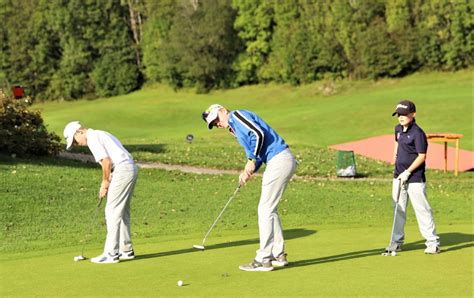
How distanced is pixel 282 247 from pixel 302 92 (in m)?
55.9

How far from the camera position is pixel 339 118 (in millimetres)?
46094

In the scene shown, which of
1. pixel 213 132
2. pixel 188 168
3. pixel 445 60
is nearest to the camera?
pixel 188 168

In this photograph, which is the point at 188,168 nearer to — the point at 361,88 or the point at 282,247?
the point at 282,247

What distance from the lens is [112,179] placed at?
35.9ft

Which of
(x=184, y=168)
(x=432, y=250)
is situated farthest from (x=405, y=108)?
(x=184, y=168)

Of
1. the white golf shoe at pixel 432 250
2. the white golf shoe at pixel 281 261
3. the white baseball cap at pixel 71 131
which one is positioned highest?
the white baseball cap at pixel 71 131

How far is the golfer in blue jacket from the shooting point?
32.8ft

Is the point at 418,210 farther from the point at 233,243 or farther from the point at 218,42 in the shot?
the point at 218,42

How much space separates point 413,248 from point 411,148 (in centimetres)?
139

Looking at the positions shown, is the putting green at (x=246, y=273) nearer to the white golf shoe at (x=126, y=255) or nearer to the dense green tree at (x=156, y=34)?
the white golf shoe at (x=126, y=255)

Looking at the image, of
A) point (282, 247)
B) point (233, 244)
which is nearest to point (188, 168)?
point (233, 244)

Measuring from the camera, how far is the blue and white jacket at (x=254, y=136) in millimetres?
9938

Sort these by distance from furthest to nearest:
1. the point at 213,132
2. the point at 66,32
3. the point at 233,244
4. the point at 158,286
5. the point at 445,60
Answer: the point at 66,32, the point at 445,60, the point at 213,132, the point at 233,244, the point at 158,286

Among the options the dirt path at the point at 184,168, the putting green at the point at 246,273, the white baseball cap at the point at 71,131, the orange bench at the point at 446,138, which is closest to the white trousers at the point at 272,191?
the putting green at the point at 246,273
